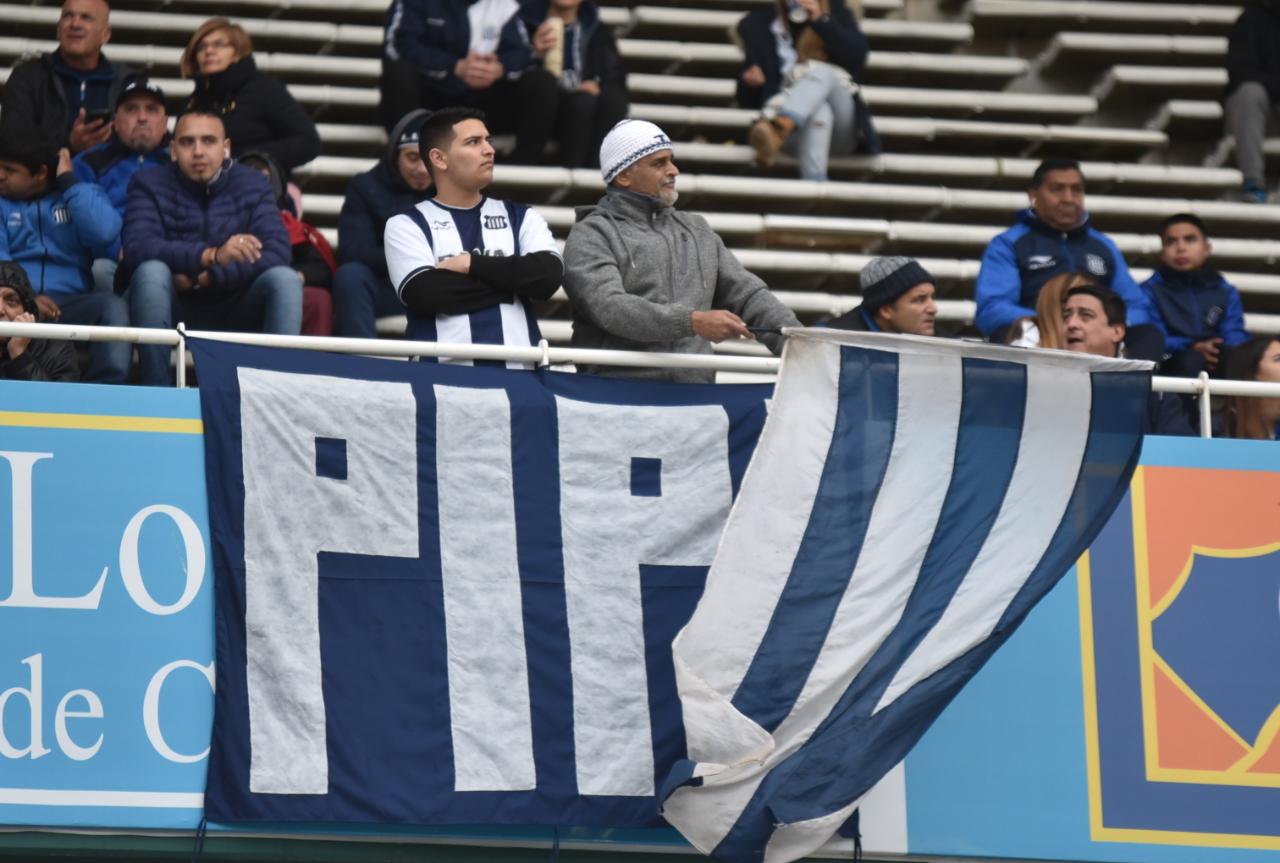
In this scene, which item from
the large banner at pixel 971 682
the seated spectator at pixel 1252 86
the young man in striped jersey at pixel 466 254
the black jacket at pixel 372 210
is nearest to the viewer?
the large banner at pixel 971 682

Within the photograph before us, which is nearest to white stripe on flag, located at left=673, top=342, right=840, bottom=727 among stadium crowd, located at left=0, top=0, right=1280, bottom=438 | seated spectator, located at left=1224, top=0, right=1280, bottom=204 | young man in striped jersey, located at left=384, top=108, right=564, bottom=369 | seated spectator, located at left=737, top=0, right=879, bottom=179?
stadium crowd, located at left=0, top=0, right=1280, bottom=438

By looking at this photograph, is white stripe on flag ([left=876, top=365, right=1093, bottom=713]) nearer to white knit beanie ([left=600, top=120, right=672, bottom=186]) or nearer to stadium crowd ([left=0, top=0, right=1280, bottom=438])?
stadium crowd ([left=0, top=0, right=1280, bottom=438])

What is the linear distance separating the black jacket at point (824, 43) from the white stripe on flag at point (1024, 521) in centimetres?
427

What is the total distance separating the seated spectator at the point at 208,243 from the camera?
7.89m

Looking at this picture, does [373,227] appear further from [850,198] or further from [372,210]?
[850,198]

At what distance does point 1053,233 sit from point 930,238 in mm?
1722

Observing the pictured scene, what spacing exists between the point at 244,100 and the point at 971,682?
4.13 metres

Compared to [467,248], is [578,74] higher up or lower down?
higher up

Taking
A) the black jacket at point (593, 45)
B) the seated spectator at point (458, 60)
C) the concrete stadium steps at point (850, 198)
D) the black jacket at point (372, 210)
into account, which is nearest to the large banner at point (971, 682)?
the black jacket at point (372, 210)

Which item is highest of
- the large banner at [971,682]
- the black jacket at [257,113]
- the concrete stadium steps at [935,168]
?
the black jacket at [257,113]

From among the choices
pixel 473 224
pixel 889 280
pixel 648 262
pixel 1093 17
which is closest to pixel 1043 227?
pixel 889 280

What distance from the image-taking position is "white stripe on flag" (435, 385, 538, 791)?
686 centimetres

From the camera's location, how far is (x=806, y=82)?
10.8 m

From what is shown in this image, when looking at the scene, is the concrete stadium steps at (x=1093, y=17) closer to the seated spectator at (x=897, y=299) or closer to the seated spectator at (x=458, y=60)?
the seated spectator at (x=458, y=60)
